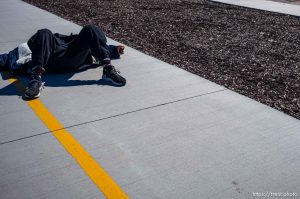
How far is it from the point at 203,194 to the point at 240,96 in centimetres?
228

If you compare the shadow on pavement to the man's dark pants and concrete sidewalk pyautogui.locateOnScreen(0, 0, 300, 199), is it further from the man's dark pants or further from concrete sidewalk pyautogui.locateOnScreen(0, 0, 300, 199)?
the man's dark pants

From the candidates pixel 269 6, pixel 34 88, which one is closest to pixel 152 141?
pixel 34 88

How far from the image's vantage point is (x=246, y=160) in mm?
3496

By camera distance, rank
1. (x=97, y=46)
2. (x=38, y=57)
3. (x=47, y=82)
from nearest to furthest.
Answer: (x=38, y=57)
(x=97, y=46)
(x=47, y=82)

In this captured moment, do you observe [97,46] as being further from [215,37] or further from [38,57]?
[215,37]

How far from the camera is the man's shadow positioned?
5043 mm

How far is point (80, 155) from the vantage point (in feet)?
11.6

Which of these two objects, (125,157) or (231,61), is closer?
(125,157)

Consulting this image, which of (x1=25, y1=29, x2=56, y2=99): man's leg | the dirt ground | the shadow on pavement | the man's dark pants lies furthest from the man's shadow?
the dirt ground

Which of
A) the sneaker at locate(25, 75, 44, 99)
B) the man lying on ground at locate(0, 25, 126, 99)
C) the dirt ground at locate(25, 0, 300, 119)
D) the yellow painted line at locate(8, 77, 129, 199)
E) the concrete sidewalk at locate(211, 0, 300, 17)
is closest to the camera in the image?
the yellow painted line at locate(8, 77, 129, 199)

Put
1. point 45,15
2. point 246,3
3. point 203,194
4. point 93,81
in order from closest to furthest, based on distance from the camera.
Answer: point 203,194 < point 93,81 < point 45,15 < point 246,3

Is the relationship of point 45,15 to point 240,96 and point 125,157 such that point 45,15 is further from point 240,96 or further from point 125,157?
point 125,157

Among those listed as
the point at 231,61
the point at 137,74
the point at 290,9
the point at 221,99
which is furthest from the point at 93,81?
the point at 290,9

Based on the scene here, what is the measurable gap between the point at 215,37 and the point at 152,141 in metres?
5.14
